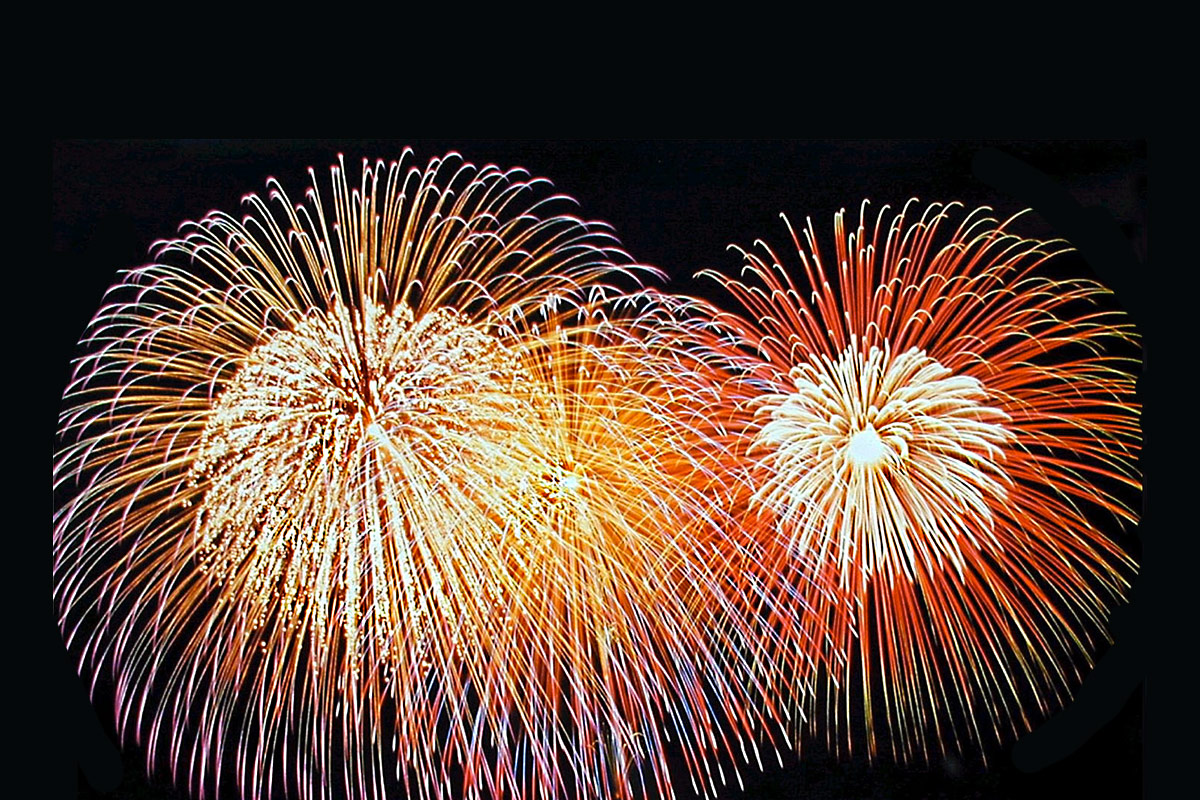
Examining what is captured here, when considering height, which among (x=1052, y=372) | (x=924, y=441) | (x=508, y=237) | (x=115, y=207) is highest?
(x=115, y=207)

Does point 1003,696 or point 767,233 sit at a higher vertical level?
point 767,233

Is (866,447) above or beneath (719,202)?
beneath

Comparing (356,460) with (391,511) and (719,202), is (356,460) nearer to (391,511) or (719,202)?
(391,511)

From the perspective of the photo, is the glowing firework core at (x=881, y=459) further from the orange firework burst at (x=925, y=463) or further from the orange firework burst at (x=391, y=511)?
the orange firework burst at (x=391, y=511)

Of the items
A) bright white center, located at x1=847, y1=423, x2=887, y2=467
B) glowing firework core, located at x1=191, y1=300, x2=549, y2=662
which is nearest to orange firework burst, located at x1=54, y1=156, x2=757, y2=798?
glowing firework core, located at x1=191, y1=300, x2=549, y2=662

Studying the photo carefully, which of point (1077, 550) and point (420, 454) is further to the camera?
point (1077, 550)

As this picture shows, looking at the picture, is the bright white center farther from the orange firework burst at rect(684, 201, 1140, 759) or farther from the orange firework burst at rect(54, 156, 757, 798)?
the orange firework burst at rect(54, 156, 757, 798)

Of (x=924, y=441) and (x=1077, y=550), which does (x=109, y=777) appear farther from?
(x=1077, y=550)

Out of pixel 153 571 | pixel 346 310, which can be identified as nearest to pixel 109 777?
pixel 153 571

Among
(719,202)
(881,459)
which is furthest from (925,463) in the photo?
(719,202)
